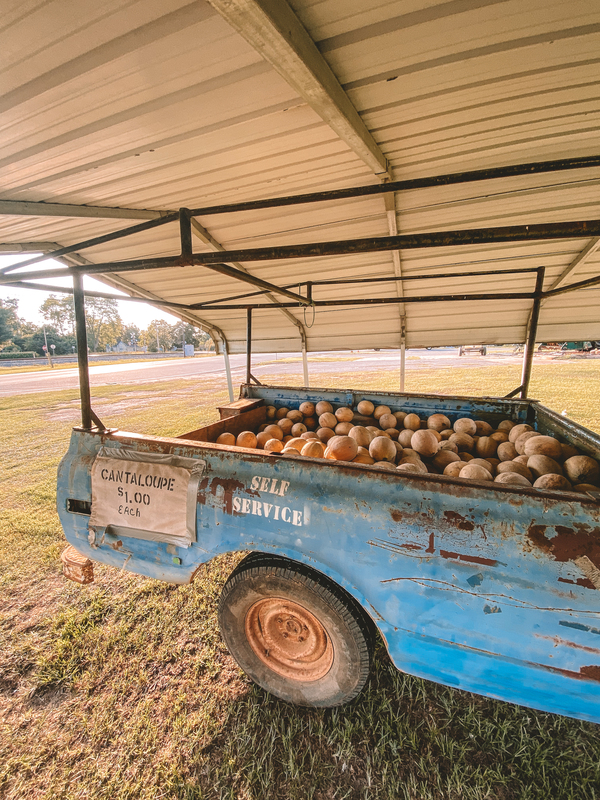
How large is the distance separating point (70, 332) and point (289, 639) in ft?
262

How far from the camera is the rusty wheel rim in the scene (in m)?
1.97

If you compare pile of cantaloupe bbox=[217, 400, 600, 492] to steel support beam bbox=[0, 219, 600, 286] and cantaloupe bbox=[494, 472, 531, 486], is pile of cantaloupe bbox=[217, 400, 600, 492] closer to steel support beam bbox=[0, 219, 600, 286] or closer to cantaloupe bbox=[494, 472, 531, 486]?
cantaloupe bbox=[494, 472, 531, 486]

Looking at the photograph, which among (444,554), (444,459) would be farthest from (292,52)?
(444,459)

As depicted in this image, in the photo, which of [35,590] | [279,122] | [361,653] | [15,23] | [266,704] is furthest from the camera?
[35,590]

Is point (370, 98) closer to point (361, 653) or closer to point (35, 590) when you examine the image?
point (361, 653)

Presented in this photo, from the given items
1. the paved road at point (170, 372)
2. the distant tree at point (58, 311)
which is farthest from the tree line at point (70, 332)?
the paved road at point (170, 372)

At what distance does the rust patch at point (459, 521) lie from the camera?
1.41 m

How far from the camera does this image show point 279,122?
2367 mm

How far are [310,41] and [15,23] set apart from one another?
135cm

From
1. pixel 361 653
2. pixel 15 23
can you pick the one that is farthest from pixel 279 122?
pixel 361 653

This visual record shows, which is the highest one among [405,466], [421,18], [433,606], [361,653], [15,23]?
[421,18]

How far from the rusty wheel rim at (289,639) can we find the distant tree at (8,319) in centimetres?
6687

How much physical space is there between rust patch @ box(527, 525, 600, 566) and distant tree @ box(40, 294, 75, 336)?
67.6 meters

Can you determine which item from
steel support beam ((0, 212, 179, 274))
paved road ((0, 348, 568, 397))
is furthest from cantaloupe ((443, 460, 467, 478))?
paved road ((0, 348, 568, 397))
